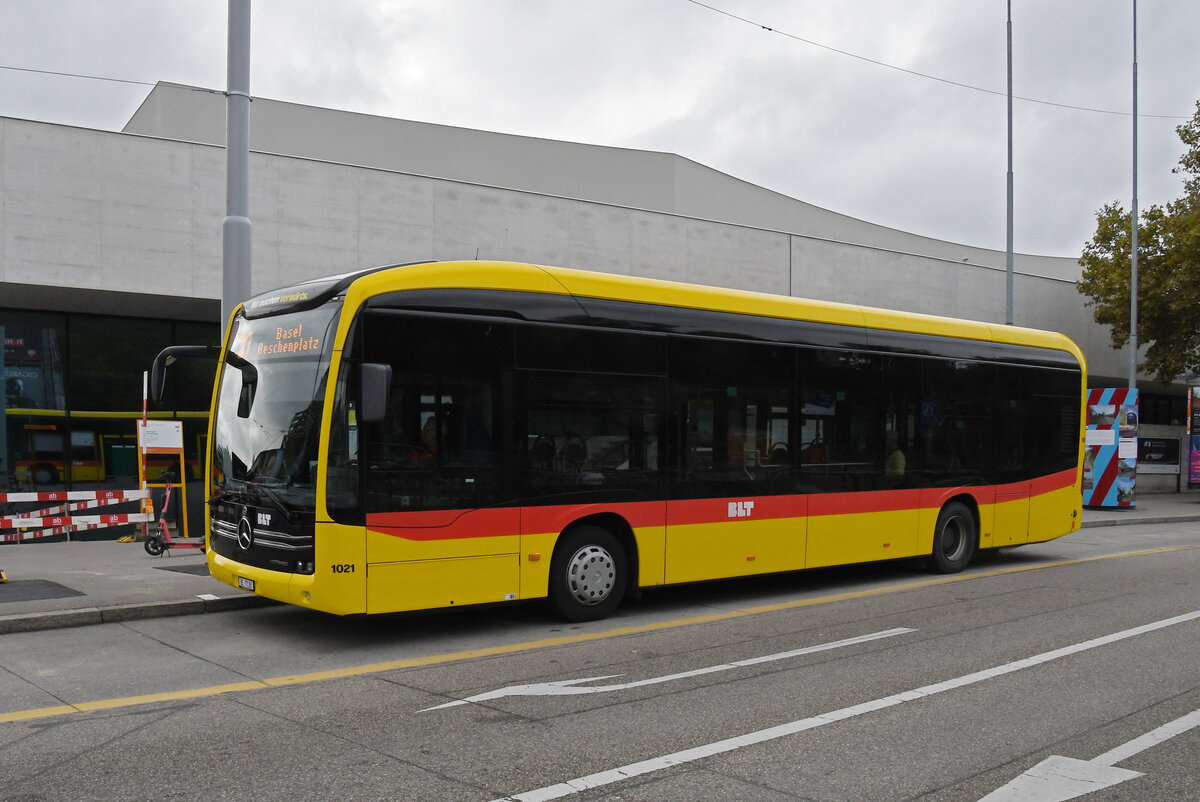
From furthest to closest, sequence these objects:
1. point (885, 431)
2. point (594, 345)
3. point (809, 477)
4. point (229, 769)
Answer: point (885, 431), point (809, 477), point (594, 345), point (229, 769)

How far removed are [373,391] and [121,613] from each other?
3667 millimetres

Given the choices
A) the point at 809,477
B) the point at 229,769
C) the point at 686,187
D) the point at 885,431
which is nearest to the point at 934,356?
the point at 885,431

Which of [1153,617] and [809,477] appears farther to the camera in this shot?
[809,477]

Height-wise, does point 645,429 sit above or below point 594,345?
below

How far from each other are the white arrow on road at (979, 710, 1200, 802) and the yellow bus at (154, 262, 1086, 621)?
14.9 ft

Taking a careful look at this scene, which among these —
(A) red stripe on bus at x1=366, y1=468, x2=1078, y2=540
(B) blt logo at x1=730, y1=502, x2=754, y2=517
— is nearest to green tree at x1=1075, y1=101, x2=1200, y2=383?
(A) red stripe on bus at x1=366, y1=468, x2=1078, y2=540

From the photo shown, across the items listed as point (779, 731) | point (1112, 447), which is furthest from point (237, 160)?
point (1112, 447)

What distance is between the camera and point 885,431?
11.7m

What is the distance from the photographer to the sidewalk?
28.6ft

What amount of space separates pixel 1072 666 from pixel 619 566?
386 cm

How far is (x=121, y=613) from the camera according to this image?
29.2ft

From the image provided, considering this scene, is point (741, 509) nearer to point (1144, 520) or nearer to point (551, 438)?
point (551, 438)

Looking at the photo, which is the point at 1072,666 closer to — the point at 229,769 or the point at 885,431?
the point at 885,431

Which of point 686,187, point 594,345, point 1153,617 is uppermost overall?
point 686,187
